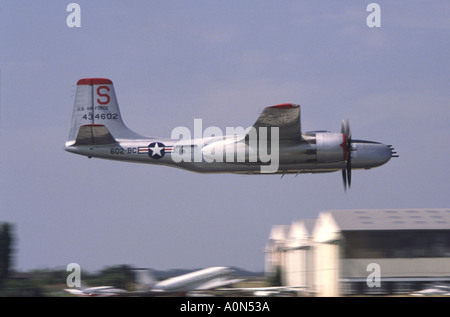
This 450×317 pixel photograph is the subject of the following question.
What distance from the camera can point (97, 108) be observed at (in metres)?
37.3

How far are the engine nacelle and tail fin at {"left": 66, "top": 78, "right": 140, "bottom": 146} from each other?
10567 millimetres

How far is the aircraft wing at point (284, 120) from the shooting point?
30.4m

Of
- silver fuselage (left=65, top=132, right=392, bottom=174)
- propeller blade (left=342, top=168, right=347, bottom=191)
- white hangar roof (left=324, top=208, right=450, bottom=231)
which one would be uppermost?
silver fuselage (left=65, top=132, right=392, bottom=174)

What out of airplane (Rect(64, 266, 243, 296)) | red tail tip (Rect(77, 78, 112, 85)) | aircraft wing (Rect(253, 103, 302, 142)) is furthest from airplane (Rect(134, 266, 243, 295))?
red tail tip (Rect(77, 78, 112, 85))

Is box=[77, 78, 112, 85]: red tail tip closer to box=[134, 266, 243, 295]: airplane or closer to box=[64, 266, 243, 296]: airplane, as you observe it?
box=[64, 266, 243, 296]: airplane

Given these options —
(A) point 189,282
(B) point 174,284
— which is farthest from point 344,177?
(B) point 174,284

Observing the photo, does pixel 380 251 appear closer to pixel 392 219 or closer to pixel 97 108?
pixel 392 219

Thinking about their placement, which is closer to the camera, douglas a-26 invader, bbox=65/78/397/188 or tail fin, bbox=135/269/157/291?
douglas a-26 invader, bbox=65/78/397/188

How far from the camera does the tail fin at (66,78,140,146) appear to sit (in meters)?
36.7

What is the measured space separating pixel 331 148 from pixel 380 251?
23.7 ft

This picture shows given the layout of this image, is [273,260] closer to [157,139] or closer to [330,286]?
Result: [330,286]

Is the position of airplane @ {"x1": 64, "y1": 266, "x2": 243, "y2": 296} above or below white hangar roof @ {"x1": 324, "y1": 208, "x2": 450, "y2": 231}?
below
